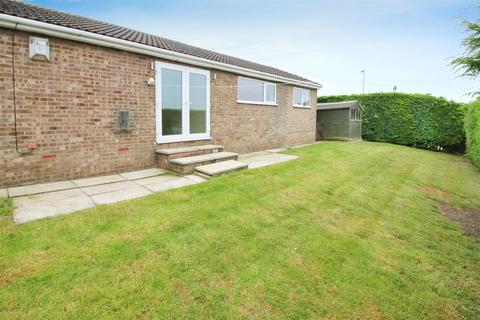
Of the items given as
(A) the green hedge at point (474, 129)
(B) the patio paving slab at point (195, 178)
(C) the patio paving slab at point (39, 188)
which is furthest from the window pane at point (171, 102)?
(A) the green hedge at point (474, 129)

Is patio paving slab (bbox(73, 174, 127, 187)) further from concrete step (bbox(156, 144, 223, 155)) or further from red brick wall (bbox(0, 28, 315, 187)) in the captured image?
concrete step (bbox(156, 144, 223, 155))

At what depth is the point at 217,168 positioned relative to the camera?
6.57 metres

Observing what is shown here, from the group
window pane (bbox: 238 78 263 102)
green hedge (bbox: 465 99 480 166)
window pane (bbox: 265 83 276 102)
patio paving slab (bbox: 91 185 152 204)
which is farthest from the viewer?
window pane (bbox: 265 83 276 102)

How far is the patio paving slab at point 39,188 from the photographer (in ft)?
15.2

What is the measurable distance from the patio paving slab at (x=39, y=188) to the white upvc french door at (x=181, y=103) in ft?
8.17

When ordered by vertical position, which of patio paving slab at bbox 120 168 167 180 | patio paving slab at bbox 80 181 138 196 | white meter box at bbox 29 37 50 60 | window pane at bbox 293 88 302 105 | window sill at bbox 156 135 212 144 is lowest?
patio paving slab at bbox 80 181 138 196

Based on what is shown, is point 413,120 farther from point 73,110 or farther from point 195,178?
point 73,110

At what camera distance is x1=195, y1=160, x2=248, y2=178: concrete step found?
244 inches

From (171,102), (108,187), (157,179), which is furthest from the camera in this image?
(171,102)

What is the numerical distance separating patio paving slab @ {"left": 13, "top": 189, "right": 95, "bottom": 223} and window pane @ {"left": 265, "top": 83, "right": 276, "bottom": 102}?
8.40m

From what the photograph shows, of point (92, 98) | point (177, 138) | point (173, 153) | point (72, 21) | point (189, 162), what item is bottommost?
point (189, 162)

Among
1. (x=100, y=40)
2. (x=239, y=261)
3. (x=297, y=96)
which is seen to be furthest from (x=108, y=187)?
(x=297, y=96)

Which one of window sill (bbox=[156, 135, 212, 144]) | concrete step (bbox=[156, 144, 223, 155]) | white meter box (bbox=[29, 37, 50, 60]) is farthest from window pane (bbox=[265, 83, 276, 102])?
white meter box (bbox=[29, 37, 50, 60])

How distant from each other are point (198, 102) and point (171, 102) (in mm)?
1019
